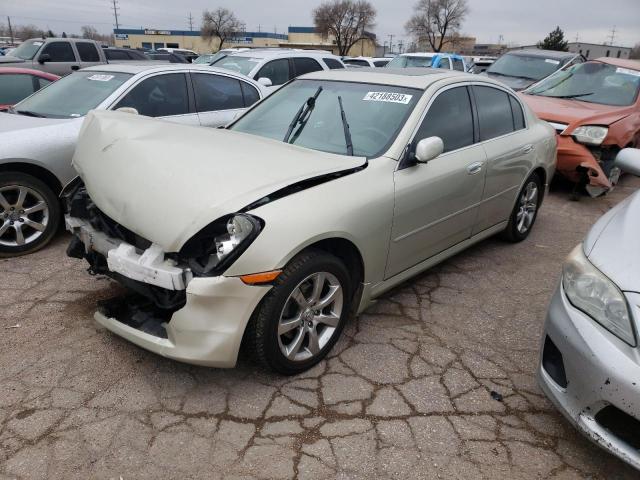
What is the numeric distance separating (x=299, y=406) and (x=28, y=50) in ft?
45.9

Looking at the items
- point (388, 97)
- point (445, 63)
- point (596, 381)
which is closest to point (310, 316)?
point (596, 381)

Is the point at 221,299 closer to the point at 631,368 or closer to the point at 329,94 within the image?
the point at 631,368

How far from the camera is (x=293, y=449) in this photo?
238 cm

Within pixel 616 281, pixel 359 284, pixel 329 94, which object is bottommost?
pixel 359 284

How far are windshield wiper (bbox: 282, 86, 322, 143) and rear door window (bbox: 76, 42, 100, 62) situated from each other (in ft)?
37.1

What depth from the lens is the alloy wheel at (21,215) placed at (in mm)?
4191

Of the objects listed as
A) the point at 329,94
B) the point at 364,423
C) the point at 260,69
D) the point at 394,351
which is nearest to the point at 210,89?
the point at 329,94

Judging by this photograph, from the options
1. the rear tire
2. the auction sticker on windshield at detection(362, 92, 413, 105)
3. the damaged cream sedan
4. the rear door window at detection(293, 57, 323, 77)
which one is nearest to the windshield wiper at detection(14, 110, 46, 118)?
the damaged cream sedan

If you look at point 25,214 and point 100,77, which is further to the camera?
point 100,77

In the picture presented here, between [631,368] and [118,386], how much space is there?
2.52 metres

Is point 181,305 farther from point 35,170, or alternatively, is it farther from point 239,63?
point 239,63

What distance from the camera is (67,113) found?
4809 millimetres

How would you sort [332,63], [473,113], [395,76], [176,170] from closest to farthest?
[176,170] < [395,76] < [473,113] < [332,63]

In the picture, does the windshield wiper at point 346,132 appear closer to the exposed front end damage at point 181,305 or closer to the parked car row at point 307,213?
the parked car row at point 307,213
